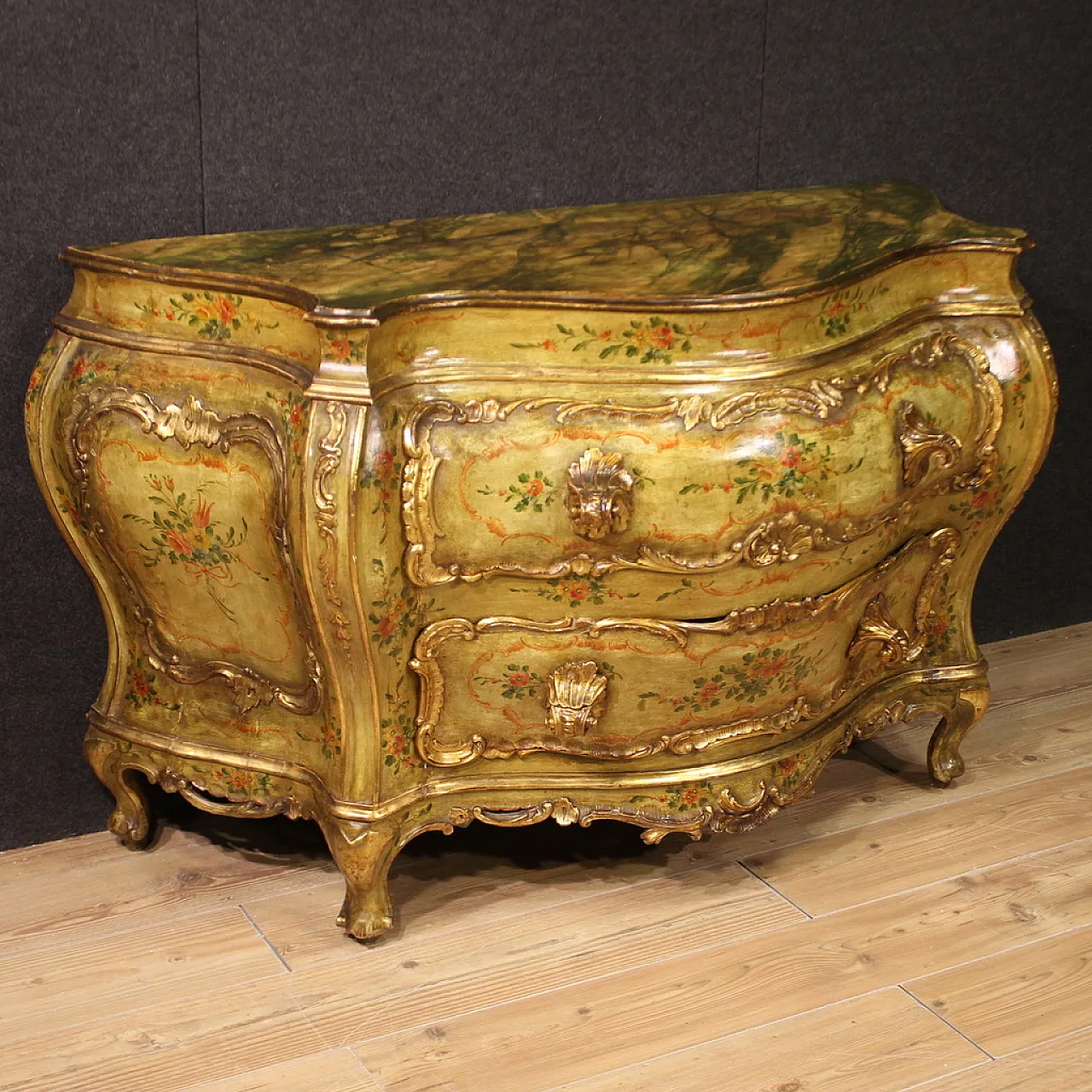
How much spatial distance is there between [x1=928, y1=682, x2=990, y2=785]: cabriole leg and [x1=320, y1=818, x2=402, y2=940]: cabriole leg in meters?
1.02

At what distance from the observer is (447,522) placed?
6.27ft

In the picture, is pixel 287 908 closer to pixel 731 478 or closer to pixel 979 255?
pixel 731 478

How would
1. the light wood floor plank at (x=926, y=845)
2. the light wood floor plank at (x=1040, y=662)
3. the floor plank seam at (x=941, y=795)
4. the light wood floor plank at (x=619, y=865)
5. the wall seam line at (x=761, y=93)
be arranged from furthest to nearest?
the light wood floor plank at (x=1040, y=662) → the wall seam line at (x=761, y=93) → the floor plank seam at (x=941, y=795) → the light wood floor plank at (x=926, y=845) → the light wood floor plank at (x=619, y=865)

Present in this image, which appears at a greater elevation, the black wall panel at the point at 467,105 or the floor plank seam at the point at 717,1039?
the black wall panel at the point at 467,105

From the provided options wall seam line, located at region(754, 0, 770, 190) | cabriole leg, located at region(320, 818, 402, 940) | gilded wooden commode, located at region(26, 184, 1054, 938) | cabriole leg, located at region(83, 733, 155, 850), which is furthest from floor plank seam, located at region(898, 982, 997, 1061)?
wall seam line, located at region(754, 0, 770, 190)

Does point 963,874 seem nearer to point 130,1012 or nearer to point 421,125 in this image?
point 130,1012

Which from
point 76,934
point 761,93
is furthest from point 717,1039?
point 761,93

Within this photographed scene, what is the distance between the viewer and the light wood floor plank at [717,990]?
76.2 inches

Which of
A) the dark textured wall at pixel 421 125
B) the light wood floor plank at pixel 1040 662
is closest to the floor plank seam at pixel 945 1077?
the light wood floor plank at pixel 1040 662

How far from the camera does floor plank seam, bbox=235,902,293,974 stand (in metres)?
2.12

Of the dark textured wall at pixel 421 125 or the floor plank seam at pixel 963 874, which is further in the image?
the floor plank seam at pixel 963 874

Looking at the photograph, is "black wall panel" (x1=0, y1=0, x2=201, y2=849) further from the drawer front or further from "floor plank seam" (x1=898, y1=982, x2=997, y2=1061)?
"floor plank seam" (x1=898, y1=982, x2=997, y2=1061)

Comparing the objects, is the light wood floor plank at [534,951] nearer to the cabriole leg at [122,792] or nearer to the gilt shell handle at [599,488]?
the cabriole leg at [122,792]

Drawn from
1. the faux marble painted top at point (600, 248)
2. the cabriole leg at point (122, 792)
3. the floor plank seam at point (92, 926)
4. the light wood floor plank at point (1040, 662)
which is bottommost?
the light wood floor plank at point (1040, 662)
